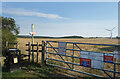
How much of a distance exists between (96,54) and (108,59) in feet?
1.97

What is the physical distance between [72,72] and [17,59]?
3.40 metres

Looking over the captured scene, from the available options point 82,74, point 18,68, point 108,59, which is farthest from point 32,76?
point 108,59

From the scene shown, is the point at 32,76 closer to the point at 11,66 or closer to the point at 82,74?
the point at 11,66

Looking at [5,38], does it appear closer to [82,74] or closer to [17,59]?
[17,59]

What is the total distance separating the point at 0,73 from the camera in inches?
264

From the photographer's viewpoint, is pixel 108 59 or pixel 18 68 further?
pixel 18 68

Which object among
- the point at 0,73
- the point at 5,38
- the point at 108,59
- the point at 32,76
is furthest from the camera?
the point at 5,38

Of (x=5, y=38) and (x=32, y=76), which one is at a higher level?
(x=5, y=38)

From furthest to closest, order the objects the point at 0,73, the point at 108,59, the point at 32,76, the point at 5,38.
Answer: the point at 5,38
the point at 0,73
the point at 32,76
the point at 108,59

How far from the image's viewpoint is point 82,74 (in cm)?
680

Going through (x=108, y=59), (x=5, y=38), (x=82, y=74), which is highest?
(x=5, y=38)

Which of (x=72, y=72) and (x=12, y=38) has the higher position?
(x=12, y=38)

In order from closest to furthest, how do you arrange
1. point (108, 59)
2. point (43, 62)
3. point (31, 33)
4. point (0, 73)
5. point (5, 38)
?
point (108, 59), point (0, 73), point (43, 62), point (31, 33), point (5, 38)

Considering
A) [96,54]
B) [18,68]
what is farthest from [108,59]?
[18,68]
